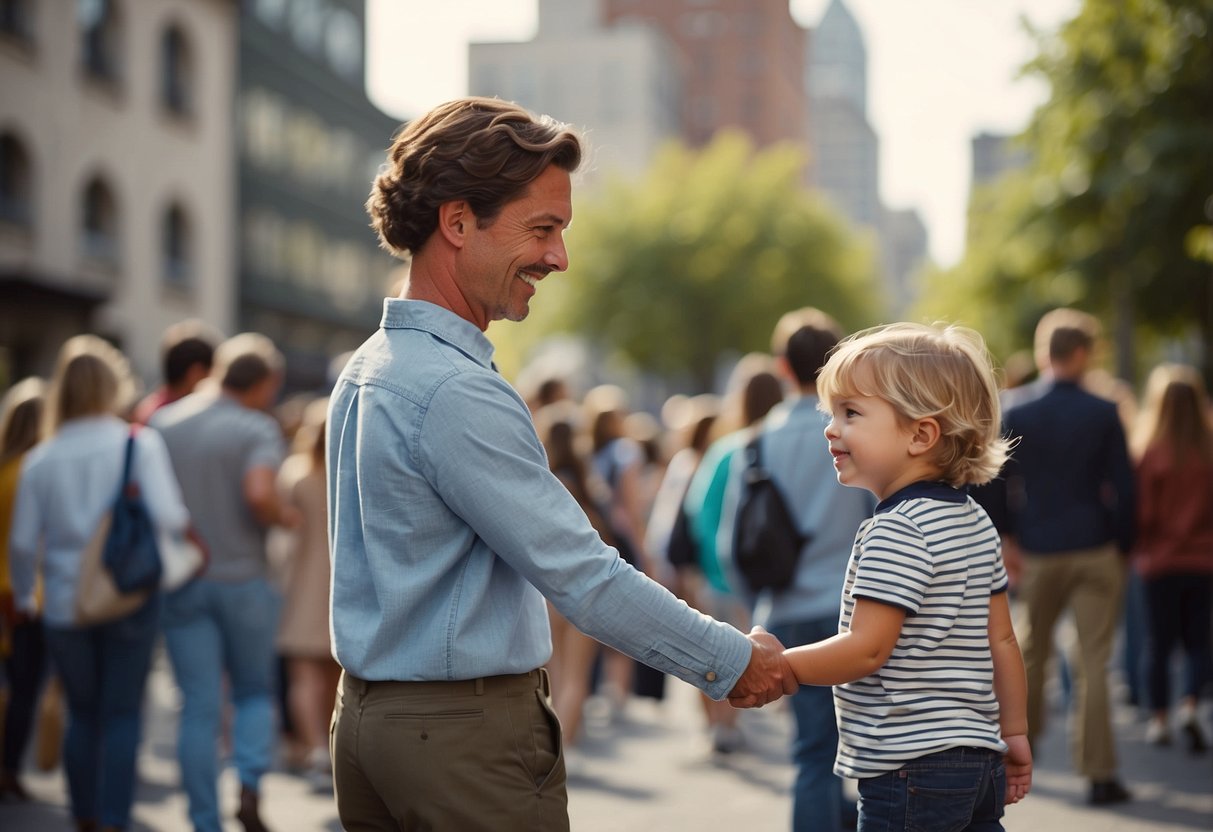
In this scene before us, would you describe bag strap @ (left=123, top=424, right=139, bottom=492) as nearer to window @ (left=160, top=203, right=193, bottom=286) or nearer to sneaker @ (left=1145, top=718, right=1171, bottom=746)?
sneaker @ (left=1145, top=718, right=1171, bottom=746)

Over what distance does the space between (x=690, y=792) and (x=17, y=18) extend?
21.7 metres

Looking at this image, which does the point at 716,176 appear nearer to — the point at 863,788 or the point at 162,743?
the point at 162,743

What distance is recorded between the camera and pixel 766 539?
5746mm

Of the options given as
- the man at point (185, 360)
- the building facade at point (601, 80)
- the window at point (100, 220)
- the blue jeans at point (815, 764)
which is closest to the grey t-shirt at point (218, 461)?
the man at point (185, 360)

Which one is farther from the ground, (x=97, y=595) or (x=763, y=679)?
(x=763, y=679)

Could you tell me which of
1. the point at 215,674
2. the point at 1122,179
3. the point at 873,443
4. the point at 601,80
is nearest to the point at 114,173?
the point at 1122,179

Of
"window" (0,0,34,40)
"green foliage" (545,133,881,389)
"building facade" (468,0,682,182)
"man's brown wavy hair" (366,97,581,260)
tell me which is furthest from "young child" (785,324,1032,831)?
"building facade" (468,0,682,182)

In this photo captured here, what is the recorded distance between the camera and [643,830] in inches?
273

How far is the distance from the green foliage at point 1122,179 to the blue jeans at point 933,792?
956cm

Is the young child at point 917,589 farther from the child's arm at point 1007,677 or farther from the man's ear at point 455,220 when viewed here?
the man's ear at point 455,220

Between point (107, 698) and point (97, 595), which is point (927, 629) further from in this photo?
point (107, 698)

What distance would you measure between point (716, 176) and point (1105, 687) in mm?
45815

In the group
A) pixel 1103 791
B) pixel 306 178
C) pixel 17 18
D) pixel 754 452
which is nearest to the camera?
pixel 754 452

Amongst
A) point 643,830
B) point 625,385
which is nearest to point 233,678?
point 643,830
